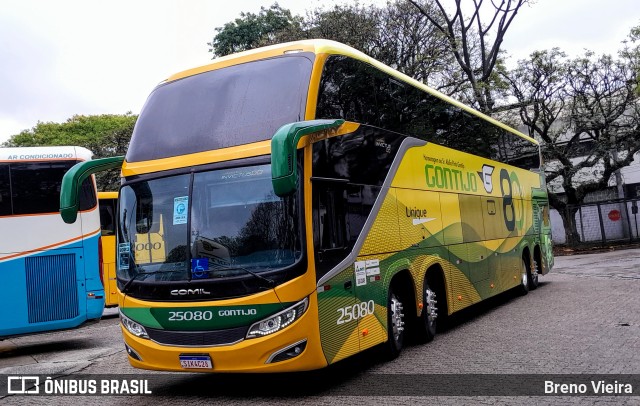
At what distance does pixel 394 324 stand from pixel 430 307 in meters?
1.34

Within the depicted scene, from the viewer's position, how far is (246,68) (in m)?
7.55

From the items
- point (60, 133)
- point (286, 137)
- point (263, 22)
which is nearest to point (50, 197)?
point (286, 137)

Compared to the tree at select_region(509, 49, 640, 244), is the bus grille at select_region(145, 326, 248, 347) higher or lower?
lower

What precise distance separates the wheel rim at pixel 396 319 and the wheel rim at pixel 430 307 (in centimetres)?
88

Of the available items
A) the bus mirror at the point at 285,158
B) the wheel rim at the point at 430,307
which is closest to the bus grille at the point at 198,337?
the bus mirror at the point at 285,158

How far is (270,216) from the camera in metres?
6.59

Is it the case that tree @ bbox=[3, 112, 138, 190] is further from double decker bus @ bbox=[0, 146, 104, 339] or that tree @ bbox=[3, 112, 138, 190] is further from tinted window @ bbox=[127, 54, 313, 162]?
tinted window @ bbox=[127, 54, 313, 162]

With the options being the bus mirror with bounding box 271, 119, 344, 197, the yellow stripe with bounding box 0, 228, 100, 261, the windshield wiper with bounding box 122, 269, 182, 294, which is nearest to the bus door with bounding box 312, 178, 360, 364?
the bus mirror with bounding box 271, 119, 344, 197

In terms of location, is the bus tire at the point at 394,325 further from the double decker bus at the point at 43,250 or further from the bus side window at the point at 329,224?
the double decker bus at the point at 43,250

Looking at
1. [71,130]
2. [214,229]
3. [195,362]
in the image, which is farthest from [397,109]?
[71,130]

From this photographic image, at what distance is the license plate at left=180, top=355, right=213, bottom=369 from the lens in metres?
6.57

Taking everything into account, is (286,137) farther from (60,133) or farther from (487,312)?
(60,133)

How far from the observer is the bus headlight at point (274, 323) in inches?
253

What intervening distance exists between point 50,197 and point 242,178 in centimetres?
629
